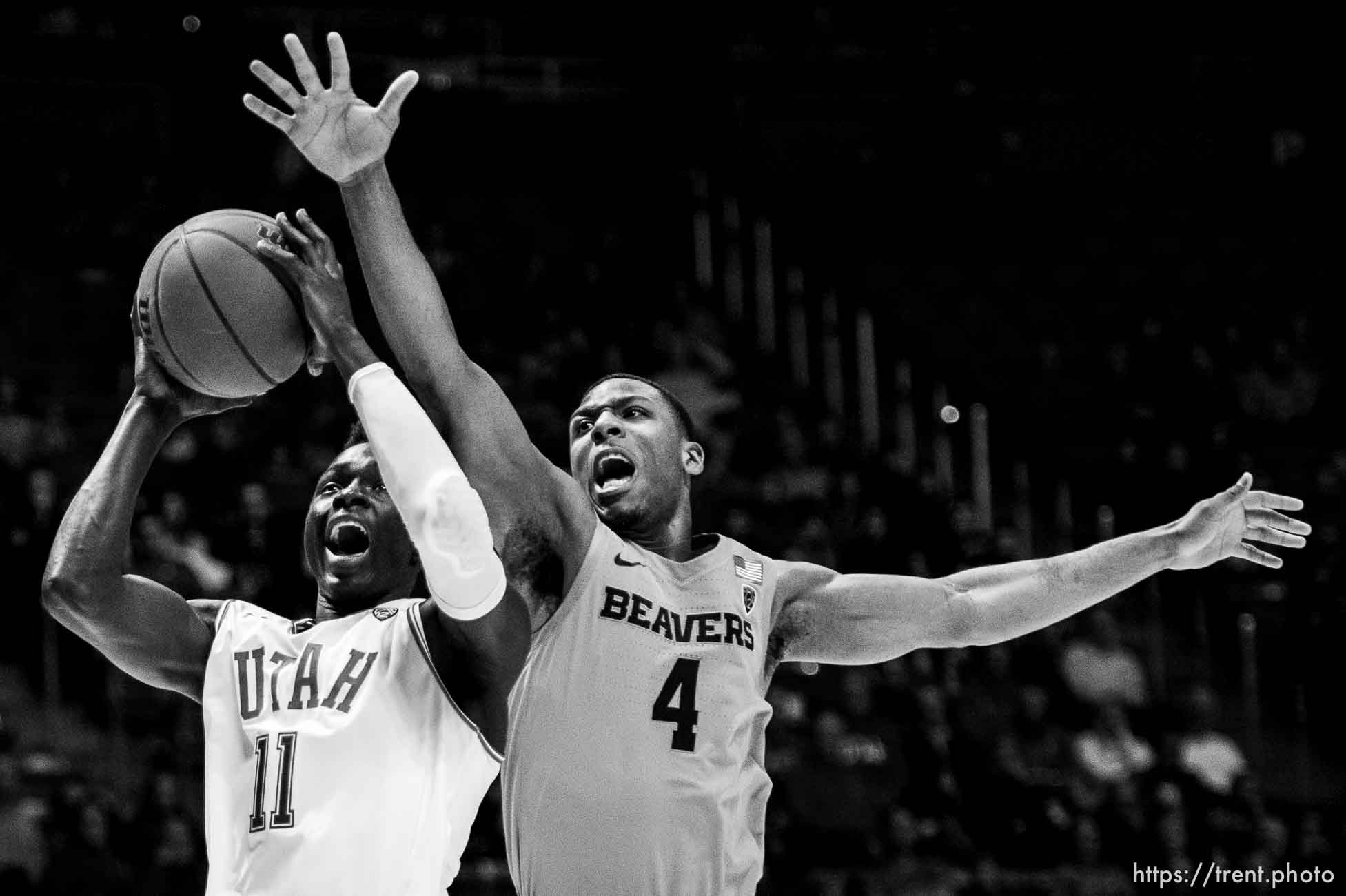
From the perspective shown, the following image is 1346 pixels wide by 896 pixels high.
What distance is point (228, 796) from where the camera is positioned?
4.07 metres

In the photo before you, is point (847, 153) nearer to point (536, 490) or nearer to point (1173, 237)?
point (1173, 237)

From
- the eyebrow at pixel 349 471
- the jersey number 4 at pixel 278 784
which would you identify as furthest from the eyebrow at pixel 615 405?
the jersey number 4 at pixel 278 784

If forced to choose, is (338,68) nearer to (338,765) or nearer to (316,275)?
(316,275)

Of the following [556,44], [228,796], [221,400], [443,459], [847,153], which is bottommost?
[228,796]

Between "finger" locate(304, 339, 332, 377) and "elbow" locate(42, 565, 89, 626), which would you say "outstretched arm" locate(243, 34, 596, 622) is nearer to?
"finger" locate(304, 339, 332, 377)

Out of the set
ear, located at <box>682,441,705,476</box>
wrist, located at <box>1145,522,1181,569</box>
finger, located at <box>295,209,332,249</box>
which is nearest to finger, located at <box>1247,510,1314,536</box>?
wrist, located at <box>1145,522,1181,569</box>

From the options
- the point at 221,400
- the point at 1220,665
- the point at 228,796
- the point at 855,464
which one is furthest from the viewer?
the point at 855,464

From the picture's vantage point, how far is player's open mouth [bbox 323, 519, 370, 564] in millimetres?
4477

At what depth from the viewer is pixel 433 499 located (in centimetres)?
359

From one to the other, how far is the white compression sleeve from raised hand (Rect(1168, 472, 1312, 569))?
2318 millimetres

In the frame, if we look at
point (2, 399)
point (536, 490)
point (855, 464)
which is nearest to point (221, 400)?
point (536, 490)

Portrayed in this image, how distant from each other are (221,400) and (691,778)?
61.9 inches

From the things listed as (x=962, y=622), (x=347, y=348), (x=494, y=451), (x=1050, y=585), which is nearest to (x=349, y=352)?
(x=347, y=348)

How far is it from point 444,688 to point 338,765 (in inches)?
12.3
